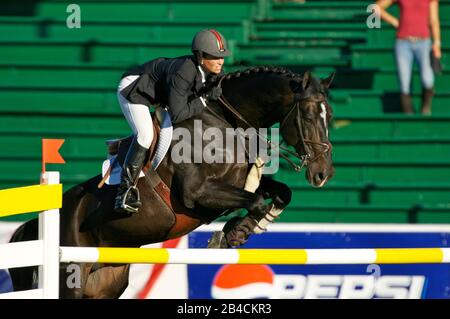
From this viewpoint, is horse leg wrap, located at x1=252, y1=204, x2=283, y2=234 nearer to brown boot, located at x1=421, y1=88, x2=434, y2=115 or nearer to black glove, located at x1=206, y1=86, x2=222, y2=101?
black glove, located at x1=206, y1=86, x2=222, y2=101

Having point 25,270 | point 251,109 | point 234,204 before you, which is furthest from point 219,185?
point 25,270

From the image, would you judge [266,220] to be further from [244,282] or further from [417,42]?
[417,42]

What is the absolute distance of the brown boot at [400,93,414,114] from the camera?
917 centimetres

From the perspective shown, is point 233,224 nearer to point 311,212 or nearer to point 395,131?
point 311,212

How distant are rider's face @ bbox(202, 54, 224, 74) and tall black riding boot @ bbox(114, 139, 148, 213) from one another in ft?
2.12

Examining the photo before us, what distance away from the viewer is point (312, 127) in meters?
5.58

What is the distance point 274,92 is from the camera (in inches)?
226

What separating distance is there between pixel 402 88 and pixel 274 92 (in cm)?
366

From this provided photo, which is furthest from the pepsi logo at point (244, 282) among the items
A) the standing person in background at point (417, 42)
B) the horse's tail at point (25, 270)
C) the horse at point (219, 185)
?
the standing person in background at point (417, 42)

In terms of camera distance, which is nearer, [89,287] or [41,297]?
[41,297]

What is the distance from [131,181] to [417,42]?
4.21 m
